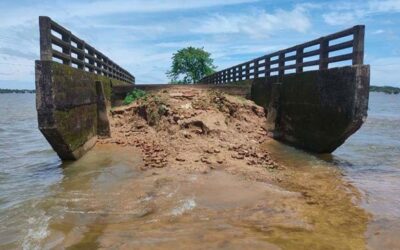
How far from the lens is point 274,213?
5930mm

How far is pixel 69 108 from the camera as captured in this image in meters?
9.49

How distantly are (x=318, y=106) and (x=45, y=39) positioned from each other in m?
6.70

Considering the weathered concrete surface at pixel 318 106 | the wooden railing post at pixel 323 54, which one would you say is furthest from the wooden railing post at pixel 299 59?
the wooden railing post at pixel 323 54

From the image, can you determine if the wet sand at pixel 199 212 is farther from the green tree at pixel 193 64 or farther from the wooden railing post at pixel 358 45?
the green tree at pixel 193 64

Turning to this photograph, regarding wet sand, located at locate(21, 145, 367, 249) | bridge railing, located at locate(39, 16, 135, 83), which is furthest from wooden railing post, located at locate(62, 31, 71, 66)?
wet sand, located at locate(21, 145, 367, 249)

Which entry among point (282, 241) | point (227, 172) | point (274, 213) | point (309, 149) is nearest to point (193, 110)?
point (309, 149)

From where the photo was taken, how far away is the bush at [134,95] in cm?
1512

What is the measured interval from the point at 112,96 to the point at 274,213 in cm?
1095

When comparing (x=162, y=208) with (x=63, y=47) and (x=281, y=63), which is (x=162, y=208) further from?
(x=281, y=63)

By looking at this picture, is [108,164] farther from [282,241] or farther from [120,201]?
[282,241]

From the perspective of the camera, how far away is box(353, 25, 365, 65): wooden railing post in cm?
924

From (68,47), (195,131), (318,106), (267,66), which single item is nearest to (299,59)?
(318,106)

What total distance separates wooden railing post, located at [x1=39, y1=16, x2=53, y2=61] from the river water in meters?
2.43

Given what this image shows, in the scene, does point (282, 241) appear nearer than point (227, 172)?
Yes
